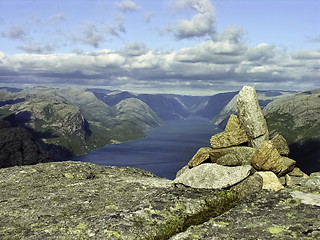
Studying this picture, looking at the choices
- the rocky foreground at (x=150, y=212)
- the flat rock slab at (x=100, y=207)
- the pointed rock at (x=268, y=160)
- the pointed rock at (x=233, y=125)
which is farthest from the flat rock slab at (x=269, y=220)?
the pointed rock at (x=233, y=125)

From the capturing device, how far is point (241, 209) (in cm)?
1349

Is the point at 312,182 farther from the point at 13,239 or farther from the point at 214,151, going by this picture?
the point at 13,239

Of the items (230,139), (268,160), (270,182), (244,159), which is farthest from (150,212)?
(230,139)

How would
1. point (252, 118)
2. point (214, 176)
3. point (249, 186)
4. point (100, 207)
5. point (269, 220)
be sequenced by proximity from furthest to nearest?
point (252, 118) → point (214, 176) → point (249, 186) → point (100, 207) → point (269, 220)

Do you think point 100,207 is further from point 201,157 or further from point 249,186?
point 201,157

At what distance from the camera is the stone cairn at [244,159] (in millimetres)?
17531

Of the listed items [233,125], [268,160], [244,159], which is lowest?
[244,159]

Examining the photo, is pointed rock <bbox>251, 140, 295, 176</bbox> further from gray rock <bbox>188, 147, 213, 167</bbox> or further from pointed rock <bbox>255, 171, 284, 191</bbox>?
gray rock <bbox>188, 147, 213, 167</bbox>

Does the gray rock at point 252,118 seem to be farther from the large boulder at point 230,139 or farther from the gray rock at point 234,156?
the gray rock at point 234,156

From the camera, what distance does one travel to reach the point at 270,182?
17.0m

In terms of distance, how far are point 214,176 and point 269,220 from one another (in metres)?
6.51

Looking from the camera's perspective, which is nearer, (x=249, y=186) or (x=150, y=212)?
(x=150, y=212)

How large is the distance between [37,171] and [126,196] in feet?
35.4

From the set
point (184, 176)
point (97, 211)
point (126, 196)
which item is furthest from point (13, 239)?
point (184, 176)
